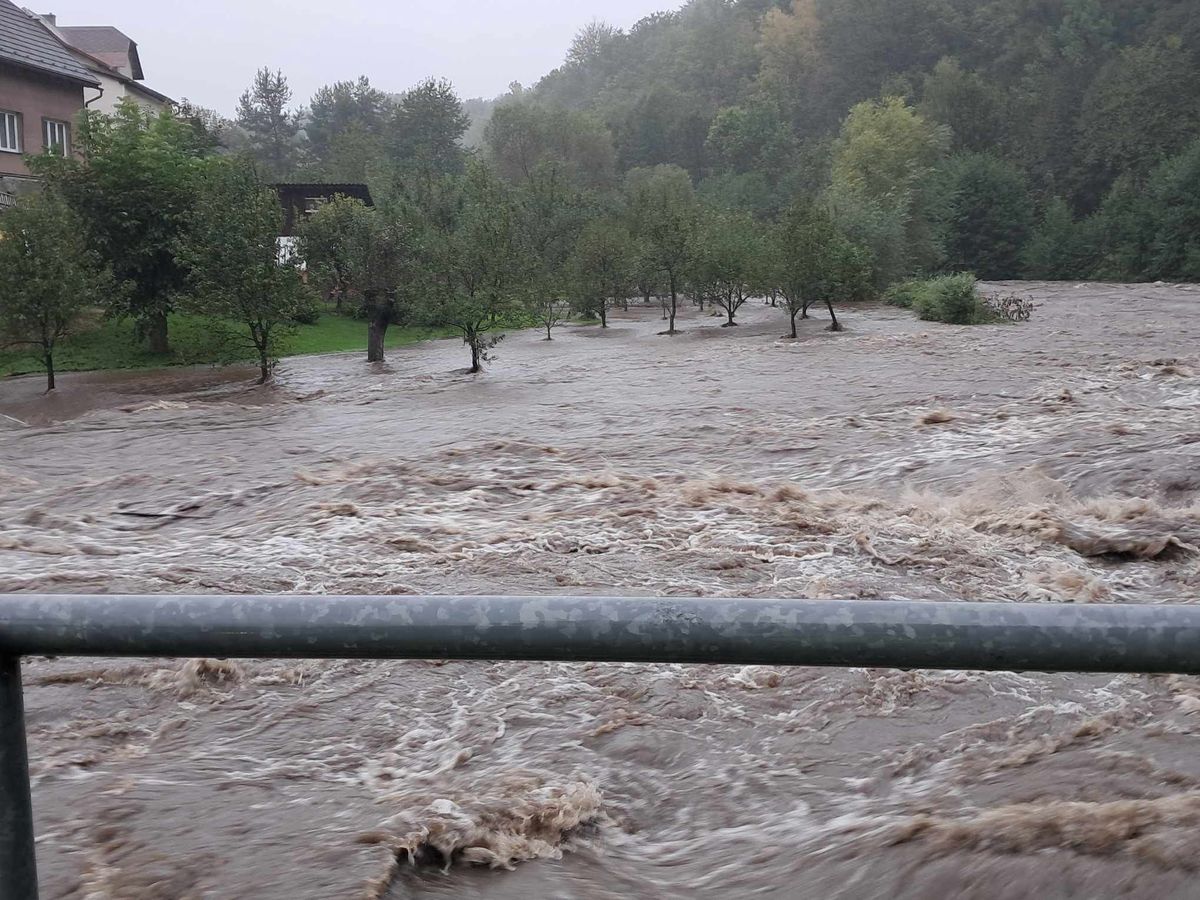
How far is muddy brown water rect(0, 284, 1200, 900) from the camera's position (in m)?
3.94

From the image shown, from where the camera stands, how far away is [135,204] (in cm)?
3092

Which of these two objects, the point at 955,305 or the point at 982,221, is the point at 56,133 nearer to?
the point at 955,305

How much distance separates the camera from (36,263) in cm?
2409

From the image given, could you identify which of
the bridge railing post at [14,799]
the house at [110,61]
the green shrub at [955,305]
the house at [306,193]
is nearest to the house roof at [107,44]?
the house at [110,61]

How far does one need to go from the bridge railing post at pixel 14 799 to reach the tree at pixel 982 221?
66179mm

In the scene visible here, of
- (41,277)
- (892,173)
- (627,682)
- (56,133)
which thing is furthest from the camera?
(892,173)

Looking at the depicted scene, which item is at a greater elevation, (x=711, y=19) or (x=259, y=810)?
(x=711, y=19)

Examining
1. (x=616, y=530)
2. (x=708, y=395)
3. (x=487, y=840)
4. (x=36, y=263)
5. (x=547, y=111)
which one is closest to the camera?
(x=487, y=840)

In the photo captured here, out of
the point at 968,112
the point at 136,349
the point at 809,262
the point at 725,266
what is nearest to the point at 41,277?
the point at 136,349

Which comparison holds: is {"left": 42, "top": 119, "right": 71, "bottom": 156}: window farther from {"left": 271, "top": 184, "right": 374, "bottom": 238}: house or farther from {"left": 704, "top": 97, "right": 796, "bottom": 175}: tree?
{"left": 704, "top": 97, "right": 796, "bottom": 175}: tree

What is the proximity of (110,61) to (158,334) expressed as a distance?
30002mm

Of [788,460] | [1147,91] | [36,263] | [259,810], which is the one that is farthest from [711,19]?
[259,810]

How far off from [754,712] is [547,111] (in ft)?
284

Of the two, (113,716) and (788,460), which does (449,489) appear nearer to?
(788,460)
